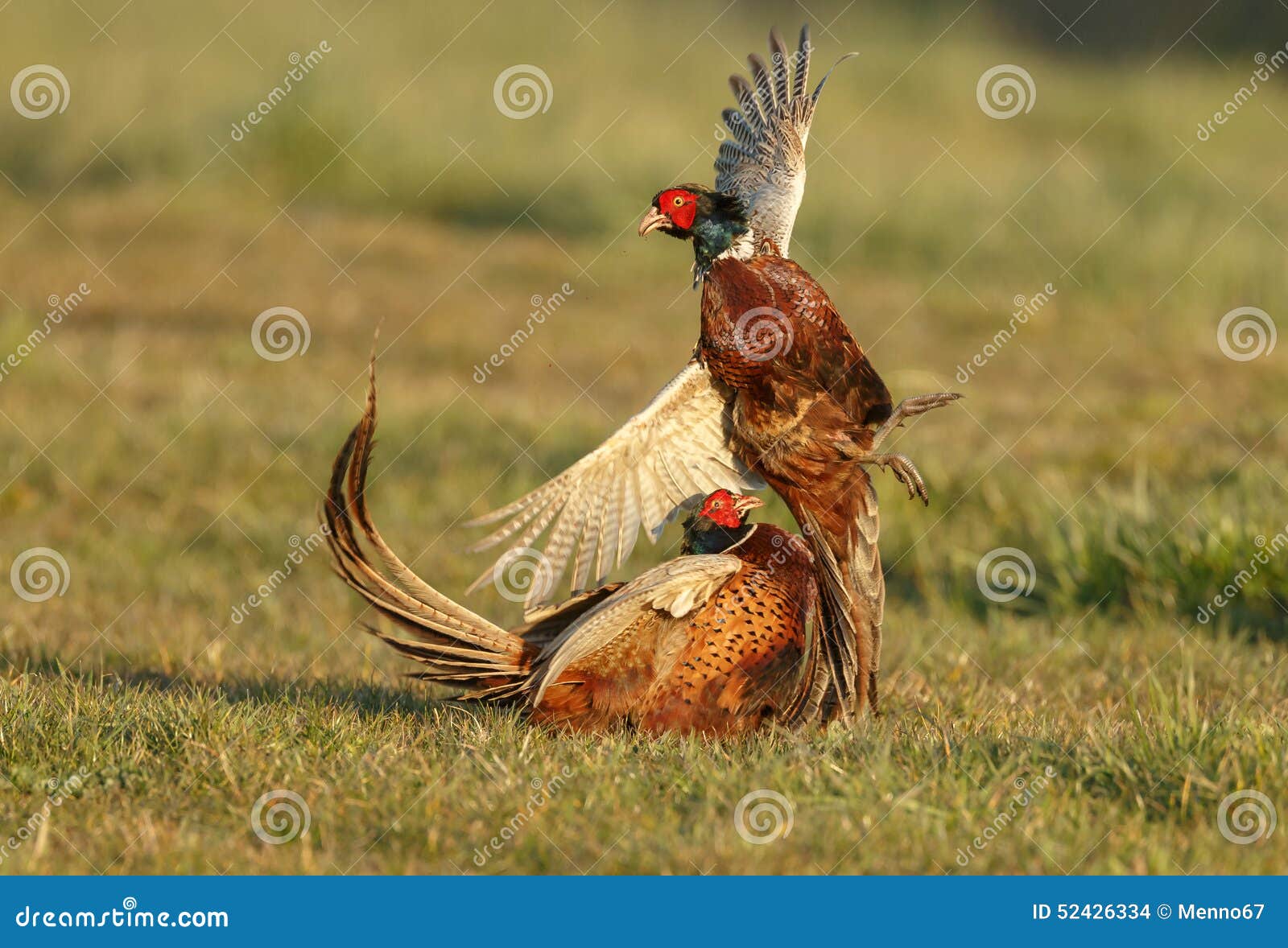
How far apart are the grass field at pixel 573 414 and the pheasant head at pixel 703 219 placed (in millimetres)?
1238

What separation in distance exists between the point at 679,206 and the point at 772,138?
574 millimetres

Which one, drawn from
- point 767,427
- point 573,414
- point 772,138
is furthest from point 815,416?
point 573,414

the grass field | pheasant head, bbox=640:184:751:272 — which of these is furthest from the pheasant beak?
the grass field

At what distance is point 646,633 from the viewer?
3721 millimetres

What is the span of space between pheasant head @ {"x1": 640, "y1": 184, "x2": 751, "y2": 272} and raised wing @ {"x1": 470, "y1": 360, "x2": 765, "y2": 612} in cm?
33

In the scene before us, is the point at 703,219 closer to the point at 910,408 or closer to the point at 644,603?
the point at 910,408

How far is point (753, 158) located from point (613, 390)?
18.4ft

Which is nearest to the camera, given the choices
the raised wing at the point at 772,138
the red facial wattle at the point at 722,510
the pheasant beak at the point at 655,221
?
the pheasant beak at the point at 655,221

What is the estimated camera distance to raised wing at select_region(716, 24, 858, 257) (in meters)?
3.99

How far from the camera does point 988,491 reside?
7.06 m

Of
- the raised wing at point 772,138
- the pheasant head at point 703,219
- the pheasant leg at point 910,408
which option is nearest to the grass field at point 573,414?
the pheasant leg at point 910,408

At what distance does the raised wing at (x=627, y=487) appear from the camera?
3910 mm

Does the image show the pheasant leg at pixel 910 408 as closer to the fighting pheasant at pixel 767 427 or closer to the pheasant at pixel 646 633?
the fighting pheasant at pixel 767 427

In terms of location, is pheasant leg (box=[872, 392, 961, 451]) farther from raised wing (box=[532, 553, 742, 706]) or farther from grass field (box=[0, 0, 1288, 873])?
grass field (box=[0, 0, 1288, 873])
